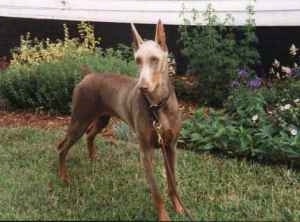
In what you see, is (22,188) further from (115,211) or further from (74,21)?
(74,21)

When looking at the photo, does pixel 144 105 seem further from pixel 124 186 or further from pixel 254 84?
pixel 254 84

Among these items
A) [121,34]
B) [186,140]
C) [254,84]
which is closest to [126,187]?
[186,140]

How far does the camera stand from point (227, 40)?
9.16 meters

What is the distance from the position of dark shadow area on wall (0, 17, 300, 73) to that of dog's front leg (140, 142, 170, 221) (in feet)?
16.7

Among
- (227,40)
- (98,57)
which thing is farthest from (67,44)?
(227,40)

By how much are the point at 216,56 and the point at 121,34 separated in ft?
10.2

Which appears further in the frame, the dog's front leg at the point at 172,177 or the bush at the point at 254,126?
the bush at the point at 254,126

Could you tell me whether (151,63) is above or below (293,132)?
above

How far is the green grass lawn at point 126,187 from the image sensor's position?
574 cm

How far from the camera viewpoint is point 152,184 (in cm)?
549

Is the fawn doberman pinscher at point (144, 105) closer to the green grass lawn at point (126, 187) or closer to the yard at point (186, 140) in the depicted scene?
the yard at point (186, 140)

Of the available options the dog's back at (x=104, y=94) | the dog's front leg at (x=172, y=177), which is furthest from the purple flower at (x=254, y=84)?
the dog's front leg at (x=172, y=177)

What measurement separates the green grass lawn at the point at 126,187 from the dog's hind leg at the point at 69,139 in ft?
0.31

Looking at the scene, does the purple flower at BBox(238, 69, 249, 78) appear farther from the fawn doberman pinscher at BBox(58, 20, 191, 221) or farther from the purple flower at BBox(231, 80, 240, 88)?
the fawn doberman pinscher at BBox(58, 20, 191, 221)
